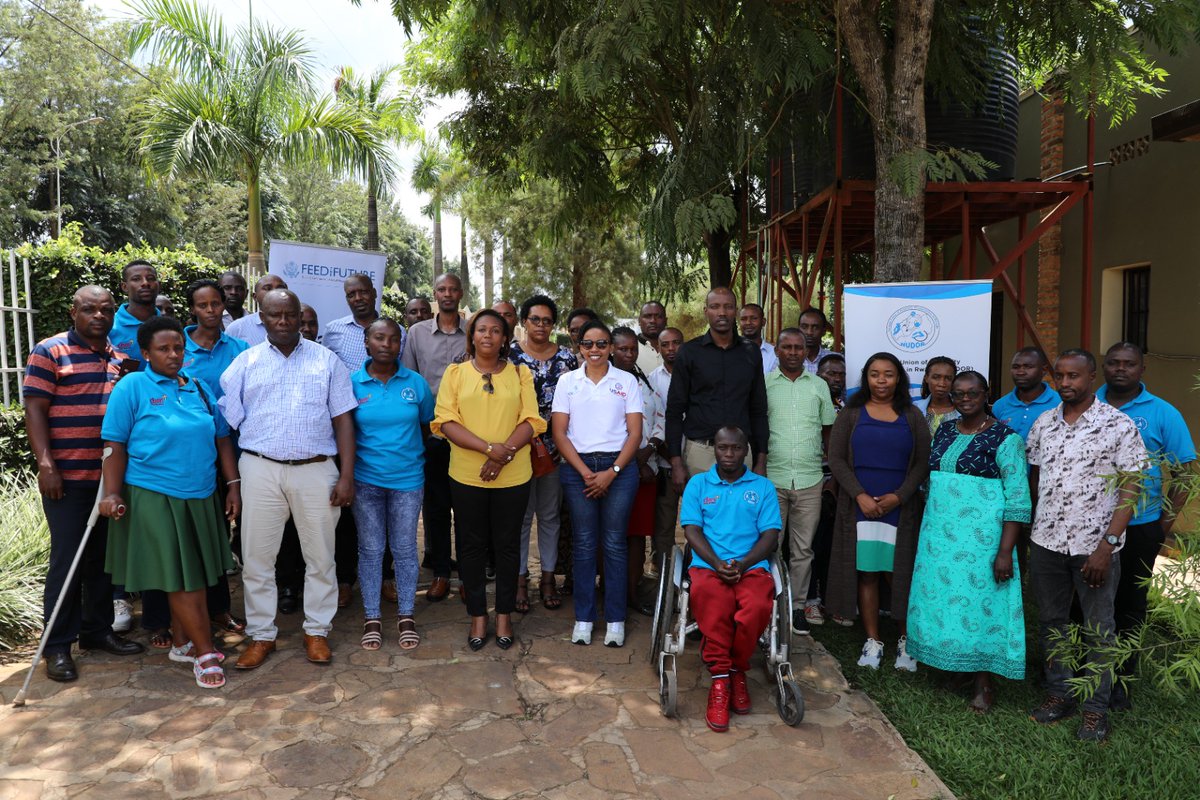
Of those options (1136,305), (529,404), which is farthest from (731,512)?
(1136,305)

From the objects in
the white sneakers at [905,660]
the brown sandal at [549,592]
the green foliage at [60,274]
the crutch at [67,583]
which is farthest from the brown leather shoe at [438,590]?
the green foliage at [60,274]

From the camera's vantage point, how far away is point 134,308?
470 centimetres

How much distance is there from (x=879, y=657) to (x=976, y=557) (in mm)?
868

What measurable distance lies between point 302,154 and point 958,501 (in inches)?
430

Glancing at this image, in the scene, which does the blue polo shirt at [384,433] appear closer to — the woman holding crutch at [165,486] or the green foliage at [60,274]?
the woman holding crutch at [165,486]

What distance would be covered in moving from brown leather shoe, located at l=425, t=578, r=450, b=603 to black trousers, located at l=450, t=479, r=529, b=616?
752 mm

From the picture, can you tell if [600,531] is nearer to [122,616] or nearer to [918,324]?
[918,324]

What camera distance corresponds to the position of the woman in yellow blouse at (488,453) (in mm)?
4363

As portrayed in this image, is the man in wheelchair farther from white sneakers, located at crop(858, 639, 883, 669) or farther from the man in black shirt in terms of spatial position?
white sneakers, located at crop(858, 639, 883, 669)

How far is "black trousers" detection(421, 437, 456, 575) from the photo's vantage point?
517cm

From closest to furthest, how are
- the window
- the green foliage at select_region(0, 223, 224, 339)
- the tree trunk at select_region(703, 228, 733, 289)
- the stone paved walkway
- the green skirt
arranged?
the stone paved walkway → the green skirt → the green foliage at select_region(0, 223, 224, 339) → the window → the tree trunk at select_region(703, 228, 733, 289)

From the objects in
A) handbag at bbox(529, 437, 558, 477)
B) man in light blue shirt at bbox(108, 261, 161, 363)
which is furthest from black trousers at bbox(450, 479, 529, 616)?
man in light blue shirt at bbox(108, 261, 161, 363)

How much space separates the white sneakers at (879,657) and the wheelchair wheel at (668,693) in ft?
4.01

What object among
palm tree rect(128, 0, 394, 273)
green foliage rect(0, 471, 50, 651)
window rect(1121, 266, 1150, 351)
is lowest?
green foliage rect(0, 471, 50, 651)
